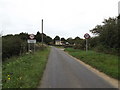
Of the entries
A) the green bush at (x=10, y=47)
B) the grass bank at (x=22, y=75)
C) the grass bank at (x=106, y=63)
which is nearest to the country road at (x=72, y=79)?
the grass bank at (x=22, y=75)

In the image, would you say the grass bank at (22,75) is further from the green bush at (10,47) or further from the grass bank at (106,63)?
the green bush at (10,47)

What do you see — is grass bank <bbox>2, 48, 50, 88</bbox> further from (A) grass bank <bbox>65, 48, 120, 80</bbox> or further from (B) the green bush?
(B) the green bush

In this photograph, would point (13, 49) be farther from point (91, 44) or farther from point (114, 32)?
point (91, 44)

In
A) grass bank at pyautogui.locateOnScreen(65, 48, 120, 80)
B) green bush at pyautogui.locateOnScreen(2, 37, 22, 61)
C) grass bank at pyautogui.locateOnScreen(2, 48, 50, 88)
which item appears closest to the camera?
grass bank at pyautogui.locateOnScreen(2, 48, 50, 88)

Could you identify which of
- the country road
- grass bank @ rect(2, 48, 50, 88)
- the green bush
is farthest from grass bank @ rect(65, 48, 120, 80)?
the green bush

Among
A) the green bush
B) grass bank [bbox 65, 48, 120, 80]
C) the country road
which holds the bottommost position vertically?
the country road

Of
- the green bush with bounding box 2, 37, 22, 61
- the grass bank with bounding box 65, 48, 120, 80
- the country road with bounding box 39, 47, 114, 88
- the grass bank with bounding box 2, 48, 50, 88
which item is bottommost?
the country road with bounding box 39, 47, 114, 88

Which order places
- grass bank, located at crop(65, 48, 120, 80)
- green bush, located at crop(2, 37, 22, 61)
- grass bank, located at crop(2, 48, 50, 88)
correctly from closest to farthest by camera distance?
grass bank, located at crop(2, 48, 50, 88)
grass bank, located at crop(65, 48, 120, 80)
green bush, located at crop(2, 37, 22, 61)

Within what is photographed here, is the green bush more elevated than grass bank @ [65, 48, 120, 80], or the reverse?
the green bush

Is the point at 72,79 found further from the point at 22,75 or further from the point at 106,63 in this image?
the point at 106,63

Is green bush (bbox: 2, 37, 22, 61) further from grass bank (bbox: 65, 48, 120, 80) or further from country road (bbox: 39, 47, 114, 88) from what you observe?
country road (bbox: 39, 47, 114, 88)

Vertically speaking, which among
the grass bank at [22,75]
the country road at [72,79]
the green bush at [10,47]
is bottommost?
the country road at [72,79]

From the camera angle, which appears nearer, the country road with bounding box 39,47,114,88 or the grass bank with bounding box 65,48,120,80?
the country road with bounding box 39,47,114,88

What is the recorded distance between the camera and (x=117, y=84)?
664 cm
